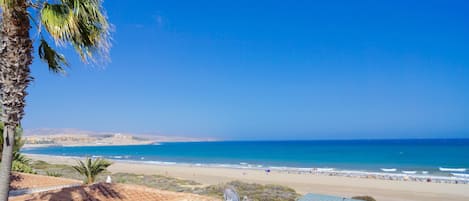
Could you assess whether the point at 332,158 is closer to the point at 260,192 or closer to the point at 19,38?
the point at 260,192

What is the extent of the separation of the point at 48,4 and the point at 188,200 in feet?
14.0

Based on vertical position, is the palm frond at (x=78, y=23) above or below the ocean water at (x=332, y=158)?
above

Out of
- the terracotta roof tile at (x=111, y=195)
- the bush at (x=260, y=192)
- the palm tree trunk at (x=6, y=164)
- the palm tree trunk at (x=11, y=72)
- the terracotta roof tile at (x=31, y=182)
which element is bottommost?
the bush at (x=260, y=192)

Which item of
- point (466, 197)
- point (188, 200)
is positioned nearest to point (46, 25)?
point (188, 200)

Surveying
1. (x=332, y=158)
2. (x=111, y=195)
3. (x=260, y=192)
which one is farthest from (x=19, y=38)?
(x=332, y=158)

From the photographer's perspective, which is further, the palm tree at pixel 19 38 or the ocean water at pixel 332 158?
the ocean water at pixel 332 158

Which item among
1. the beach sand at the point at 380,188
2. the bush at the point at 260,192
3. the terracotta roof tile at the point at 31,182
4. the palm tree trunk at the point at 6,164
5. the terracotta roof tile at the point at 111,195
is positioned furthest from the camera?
the beach sand at the point at 380,188

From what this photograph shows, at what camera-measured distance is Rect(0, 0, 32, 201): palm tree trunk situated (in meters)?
4.84

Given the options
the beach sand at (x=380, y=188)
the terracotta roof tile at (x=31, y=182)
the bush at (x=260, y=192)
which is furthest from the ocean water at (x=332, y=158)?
the terracotta roof tile at (x=31, y=182)

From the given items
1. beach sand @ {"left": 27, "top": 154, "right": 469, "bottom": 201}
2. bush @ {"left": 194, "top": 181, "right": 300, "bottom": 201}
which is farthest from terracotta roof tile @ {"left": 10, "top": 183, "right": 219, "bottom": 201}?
beach sand @ {"left": 27, "top": 154, "right": 469, "bottom": 201}

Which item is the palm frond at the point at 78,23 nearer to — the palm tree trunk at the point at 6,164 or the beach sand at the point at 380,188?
the palm tree trunk at the point at 6,164

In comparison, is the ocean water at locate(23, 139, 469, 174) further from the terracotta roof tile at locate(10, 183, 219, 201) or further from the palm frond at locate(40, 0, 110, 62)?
the palm frond at locate(40, 0, 110, 62)

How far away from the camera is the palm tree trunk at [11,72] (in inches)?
191

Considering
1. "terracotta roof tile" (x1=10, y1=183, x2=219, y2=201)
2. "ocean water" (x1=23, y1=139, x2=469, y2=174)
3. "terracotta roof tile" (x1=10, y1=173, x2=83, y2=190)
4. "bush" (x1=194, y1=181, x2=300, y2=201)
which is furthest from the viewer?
"ocean water" (x1=23, y1=139, x2=469, y2=174)
